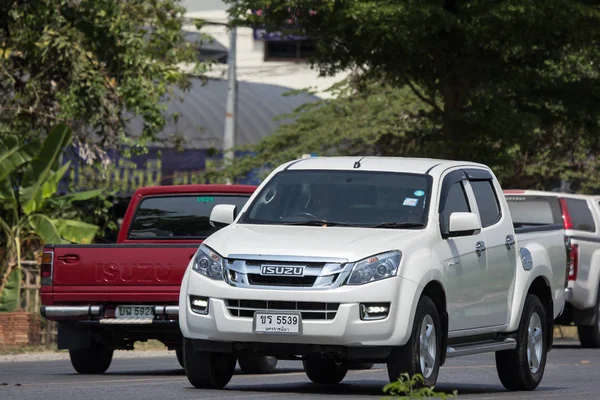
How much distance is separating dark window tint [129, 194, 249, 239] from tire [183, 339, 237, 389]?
3.66 metres

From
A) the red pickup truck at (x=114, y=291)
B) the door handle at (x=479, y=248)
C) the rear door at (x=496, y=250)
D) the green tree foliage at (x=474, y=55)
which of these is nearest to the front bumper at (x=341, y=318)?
the door handle at (x=479, y=248)

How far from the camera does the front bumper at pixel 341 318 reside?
1010cm

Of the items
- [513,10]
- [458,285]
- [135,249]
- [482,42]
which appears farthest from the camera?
[482,42]

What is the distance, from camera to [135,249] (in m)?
13.6

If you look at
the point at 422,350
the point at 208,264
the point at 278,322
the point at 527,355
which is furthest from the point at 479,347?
the point at 208,264

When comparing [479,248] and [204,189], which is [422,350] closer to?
[479,248]

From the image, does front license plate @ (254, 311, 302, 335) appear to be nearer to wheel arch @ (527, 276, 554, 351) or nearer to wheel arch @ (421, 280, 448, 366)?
wheel arch @ (421, 280, 448, 366)

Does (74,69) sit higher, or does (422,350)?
(74,69)

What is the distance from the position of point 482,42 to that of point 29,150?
818cm

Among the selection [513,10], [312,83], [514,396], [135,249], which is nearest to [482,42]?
[513,10]

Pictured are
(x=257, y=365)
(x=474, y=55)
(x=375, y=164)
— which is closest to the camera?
(x=375, y=164)

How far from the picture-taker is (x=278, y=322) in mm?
10188

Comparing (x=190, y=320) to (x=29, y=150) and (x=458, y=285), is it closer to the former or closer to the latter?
(x=458, y=285)

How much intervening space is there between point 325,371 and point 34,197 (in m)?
10.5
